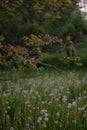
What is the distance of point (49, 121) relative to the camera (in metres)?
4.93

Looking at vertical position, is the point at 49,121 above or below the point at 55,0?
below

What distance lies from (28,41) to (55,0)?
2.76 feet

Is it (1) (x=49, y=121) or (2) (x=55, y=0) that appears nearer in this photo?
(1) (x=49, y=121)

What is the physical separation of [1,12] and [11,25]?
19.4 m

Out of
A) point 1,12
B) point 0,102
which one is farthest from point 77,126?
point 1,12

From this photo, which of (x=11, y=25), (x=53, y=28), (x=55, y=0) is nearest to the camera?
(x=55, y=0)

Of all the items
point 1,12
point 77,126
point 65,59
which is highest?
point 1,12

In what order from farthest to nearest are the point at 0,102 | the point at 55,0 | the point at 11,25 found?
the point at 11,25 → the point at 0,102 → the point at 55,0

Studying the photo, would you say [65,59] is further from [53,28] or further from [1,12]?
[53,28]

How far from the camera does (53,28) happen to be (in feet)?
92.0

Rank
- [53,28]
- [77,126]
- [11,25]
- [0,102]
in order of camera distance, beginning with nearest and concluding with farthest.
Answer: [77,126] → [0,102] → [11,25] → [53,28]

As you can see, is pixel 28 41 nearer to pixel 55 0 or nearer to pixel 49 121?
pixel 55 0

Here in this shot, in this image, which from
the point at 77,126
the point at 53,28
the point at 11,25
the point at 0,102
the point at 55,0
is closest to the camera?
the point at 77,126

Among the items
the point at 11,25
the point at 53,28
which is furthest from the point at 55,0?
the point at 53,28
